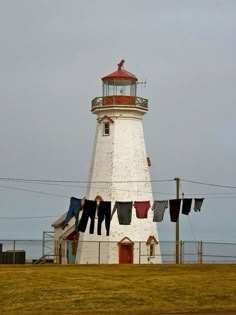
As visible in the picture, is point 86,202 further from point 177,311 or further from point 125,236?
point 177,311

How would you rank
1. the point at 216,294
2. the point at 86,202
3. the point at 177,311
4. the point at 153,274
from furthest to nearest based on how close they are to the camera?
the point at 86,202 → the point at 153,274 → the point at 216,294 → the point at 177,311

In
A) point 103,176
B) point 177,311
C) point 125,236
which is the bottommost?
point 177,311

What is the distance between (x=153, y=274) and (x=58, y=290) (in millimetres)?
8487

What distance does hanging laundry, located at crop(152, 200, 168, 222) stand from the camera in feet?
192

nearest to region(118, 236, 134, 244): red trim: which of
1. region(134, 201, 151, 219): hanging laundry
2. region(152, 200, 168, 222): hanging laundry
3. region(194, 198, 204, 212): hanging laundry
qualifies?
region(134, 201, 151, 219): hanging laundry

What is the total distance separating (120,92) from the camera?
62125 millimetres

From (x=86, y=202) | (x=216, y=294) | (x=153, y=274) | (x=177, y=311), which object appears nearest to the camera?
(x=177, y=311)

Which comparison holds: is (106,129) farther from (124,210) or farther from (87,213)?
(87,213)

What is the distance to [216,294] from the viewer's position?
3366 cm

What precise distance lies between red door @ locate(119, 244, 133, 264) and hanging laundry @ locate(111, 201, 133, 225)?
5.60ft

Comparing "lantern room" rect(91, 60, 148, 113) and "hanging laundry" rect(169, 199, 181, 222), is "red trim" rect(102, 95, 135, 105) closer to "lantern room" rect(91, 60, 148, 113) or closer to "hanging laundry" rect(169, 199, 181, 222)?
"lantern room" rect(91, 60, 148, 113)

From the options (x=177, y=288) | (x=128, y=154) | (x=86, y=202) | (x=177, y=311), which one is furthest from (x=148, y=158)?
(x=177, y=311)

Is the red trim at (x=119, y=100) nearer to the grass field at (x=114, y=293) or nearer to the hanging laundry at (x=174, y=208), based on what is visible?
the hanging laundry at (x=174, y=208)

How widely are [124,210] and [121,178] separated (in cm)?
229
